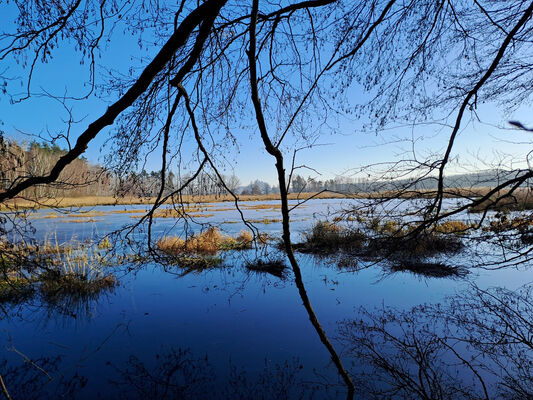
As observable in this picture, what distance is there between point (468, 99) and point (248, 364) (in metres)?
4.20

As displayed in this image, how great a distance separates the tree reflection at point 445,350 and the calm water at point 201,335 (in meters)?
0.21

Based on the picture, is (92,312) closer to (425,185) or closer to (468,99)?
(425,185)

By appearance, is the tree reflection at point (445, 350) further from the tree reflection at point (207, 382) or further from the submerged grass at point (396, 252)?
the submerged grass at point (396, 252)

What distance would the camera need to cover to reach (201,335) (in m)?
4.97

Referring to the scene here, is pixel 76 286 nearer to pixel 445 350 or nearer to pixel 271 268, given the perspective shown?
pixel 271 268

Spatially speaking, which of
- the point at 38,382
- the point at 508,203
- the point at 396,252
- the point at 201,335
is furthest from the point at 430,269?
the point at 38,382

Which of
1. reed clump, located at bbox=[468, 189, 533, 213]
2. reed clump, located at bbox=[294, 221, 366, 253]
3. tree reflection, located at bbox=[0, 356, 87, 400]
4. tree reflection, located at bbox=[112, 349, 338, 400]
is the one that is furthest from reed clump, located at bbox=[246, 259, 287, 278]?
reed clump, located at bbox=[468, 189, 533, 213]

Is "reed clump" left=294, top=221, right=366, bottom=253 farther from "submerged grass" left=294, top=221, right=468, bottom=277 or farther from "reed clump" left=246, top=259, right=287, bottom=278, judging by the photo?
"reed clump" left=246, top=259, right=287, bottom=278

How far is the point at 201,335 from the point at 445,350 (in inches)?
155

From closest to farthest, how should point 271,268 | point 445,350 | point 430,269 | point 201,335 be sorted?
point 445,350
point 201,335
point 430,269
point 271,268

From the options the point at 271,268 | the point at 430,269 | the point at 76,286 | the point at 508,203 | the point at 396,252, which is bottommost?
the point at 271,268

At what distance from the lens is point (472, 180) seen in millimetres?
2326

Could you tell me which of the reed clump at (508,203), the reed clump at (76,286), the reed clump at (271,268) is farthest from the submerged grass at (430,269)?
the reed clump at (76,286)

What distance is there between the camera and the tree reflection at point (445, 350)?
3248 mm
